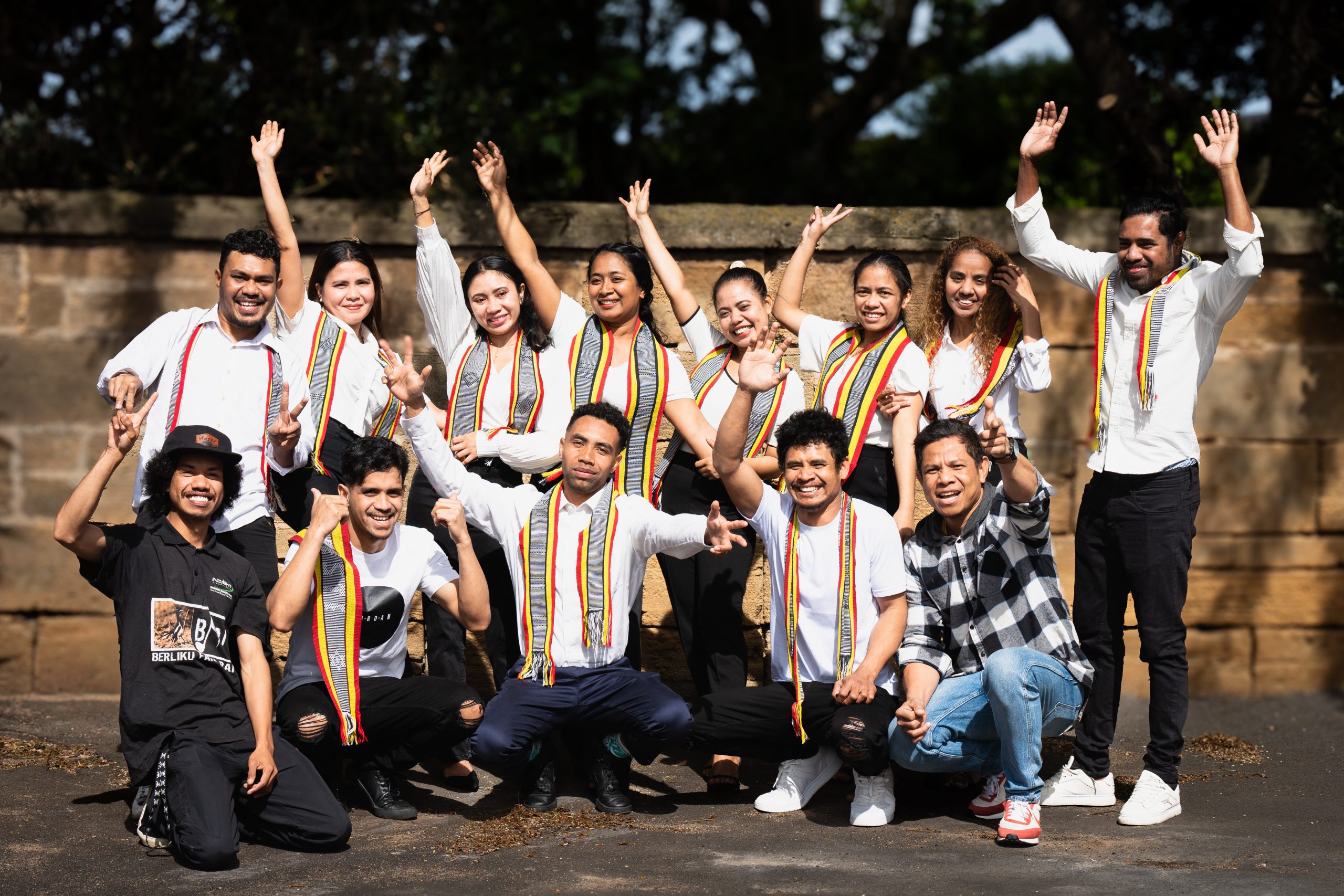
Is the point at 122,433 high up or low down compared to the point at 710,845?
up

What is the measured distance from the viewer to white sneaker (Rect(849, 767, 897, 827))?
14.3 ft

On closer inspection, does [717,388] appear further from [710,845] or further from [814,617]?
[710,845]

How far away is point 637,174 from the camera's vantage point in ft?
28.9

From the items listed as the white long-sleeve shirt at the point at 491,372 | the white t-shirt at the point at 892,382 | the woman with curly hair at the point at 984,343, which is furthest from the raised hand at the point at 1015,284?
the white long-sleeve shirt at the point at 491,372

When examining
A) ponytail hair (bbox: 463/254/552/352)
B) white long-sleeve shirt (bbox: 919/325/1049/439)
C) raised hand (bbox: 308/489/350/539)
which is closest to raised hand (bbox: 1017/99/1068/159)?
white long-sleeve shirt (bbox: 919/325/1049/439)

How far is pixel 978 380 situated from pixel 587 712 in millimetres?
1837

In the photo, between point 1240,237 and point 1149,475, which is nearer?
point 1240,237

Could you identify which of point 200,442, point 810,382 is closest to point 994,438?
point 810,382

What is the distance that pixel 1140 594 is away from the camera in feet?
14.8

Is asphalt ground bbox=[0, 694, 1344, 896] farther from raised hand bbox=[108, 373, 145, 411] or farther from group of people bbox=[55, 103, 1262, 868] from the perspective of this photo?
raised hand bbox=[108, 373, 145, 411]

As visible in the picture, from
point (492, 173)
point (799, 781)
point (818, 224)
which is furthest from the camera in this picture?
point (818, 224)

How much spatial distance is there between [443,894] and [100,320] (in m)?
3.60

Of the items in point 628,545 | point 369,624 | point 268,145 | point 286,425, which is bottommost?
point 369,624

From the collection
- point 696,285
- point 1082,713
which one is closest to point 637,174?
point 696,285
